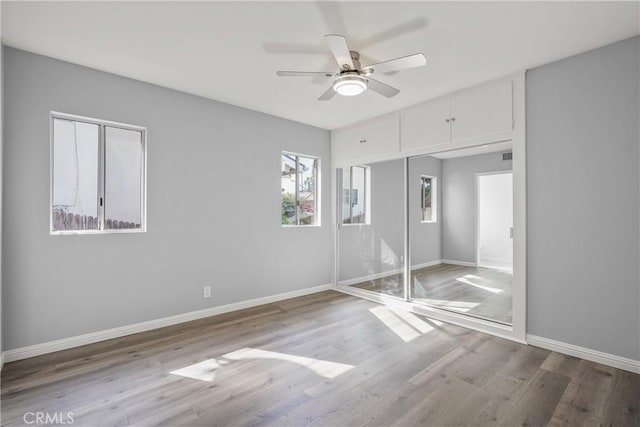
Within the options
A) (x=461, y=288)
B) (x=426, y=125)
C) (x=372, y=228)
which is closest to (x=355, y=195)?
(x=372, y=228)

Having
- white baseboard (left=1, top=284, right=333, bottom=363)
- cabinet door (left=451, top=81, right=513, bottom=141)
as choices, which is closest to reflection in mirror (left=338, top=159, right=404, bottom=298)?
cabinet door (left=451, top=81, right=513, bottom=141)

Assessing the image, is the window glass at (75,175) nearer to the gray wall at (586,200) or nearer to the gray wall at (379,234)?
the gray wall at (379,234)

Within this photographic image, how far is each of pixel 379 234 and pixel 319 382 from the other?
2649 mm

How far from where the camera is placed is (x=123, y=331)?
3131 millimetres

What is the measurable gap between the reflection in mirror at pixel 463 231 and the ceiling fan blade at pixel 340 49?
1.96m

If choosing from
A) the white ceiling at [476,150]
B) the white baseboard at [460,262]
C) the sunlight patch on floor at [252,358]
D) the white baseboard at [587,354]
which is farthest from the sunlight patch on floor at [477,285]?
the sunlight patch on floor at [252,358]

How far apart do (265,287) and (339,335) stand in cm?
149

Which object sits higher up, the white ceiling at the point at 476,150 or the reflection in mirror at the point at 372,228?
the white ceiling at the point at 476,150

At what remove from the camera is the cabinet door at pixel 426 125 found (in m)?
3.63

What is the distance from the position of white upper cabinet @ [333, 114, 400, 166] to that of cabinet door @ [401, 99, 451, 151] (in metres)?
0.15

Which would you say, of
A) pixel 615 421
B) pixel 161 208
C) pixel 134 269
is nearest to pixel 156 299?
pixel 134 269

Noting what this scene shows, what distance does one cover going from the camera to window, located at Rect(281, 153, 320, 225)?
4621mm

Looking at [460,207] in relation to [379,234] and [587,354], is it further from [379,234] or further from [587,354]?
[587,354]

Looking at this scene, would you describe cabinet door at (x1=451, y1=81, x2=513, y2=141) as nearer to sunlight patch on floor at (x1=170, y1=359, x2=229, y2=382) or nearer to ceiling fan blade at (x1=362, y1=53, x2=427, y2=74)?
ceiling fan blade at (x1=362, y1=53, x2=427, y2=74)
